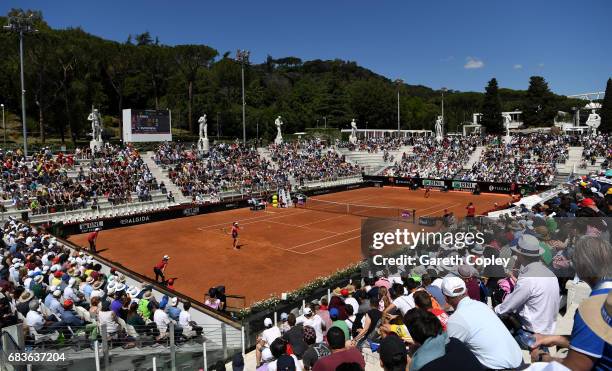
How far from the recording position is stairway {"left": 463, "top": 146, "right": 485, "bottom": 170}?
57.3m

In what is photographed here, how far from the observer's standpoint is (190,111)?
76500 mm

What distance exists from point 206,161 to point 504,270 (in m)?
42.1

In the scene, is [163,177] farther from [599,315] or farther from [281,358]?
[599,315]

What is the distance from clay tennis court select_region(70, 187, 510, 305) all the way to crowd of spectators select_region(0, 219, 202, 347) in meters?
5.46

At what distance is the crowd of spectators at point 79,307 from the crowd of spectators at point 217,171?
27.0 meters

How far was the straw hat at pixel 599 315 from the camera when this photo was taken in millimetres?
2953

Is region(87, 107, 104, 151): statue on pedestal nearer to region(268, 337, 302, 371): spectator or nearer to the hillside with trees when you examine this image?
the hillside with trees

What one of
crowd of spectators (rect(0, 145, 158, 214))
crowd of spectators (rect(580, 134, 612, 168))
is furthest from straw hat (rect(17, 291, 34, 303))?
crowd of spectators (rect(580, 134, 612, 168))

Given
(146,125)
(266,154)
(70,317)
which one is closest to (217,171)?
(146,125)

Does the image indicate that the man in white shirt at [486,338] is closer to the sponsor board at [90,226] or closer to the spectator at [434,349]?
the spectator at [434,349]

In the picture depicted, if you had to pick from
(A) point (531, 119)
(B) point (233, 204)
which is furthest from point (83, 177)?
(A) point (531, 119)

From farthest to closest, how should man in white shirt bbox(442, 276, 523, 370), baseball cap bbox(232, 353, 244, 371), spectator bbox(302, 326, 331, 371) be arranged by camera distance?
1. baseball cap bbox(232, 353, 244, 371)
2. spectator bbox(302, 326, 331, 371)
3. man in white shirt bbox(442, 276, 523, 370)

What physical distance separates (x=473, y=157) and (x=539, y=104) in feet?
193

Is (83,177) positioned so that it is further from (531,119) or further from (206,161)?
(531,119)
